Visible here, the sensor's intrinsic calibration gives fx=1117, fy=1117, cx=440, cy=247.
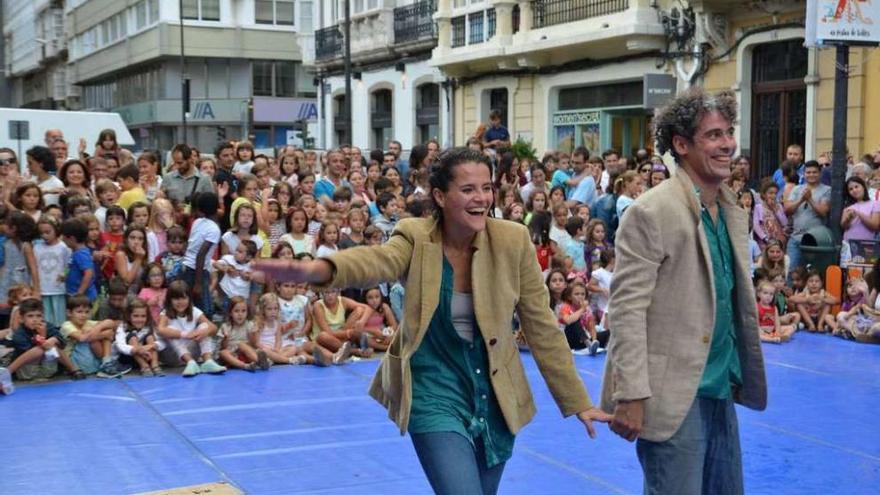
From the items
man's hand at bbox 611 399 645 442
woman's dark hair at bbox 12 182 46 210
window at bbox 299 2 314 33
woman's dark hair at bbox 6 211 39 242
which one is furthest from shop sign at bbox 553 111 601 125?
window at bbox 299 2 314 33

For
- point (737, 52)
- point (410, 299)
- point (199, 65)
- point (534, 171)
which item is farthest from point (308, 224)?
point (199, 65)

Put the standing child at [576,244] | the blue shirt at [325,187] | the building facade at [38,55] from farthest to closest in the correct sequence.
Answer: the building facade at [38,55] < the blue shirt at [325,187] < the standing child at [576,244]

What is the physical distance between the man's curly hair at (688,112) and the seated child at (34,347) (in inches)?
270

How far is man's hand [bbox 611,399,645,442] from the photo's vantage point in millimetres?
3793

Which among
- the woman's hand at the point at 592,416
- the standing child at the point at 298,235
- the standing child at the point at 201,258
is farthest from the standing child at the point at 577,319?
the woman's hand at the point at 592,416

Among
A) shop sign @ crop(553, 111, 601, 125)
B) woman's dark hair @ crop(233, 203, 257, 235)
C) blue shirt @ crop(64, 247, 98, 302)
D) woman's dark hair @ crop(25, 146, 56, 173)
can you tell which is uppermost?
shop sign @ crop(553, 111, 601, 125)

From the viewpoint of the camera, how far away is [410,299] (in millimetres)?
3980

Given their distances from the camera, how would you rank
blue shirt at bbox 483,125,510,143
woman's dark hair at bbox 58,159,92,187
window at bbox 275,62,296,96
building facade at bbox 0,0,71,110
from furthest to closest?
building facade at bbox 0,0,71,110, window at bbox 275,62,296,96, blue shirt at bbox 483,125,510,143, woman's dark hair at bbox 58,159,92,187

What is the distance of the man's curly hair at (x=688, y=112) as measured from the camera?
3.95 m

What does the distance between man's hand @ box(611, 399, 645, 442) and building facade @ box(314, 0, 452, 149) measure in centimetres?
2538

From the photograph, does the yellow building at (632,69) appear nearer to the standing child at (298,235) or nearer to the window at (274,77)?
the standing child at (298,235)

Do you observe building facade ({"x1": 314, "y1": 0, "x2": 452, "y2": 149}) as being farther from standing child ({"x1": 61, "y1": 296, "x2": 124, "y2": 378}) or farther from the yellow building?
standing child ({"x1": 61, "y1": 296, "x2": 124, "y2": 378})

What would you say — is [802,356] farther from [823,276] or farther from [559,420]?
[559,420]

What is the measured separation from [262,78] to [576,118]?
96.3 feet
